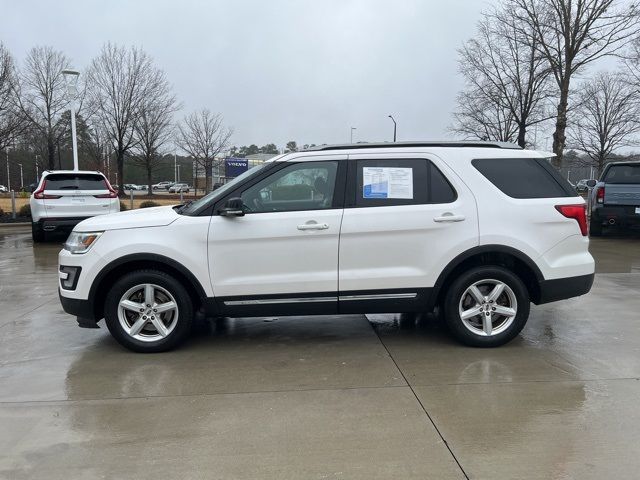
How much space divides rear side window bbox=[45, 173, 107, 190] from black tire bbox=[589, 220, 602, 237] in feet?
39.6

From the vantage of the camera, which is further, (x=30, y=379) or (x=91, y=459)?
(x=30, y=379)

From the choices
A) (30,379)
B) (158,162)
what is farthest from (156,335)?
(158,162)

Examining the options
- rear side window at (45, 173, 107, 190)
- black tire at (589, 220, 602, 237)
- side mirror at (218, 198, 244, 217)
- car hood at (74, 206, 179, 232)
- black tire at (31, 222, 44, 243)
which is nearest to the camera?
side mirror at (218, 198, 244, 217)

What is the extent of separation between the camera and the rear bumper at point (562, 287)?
15.6ft

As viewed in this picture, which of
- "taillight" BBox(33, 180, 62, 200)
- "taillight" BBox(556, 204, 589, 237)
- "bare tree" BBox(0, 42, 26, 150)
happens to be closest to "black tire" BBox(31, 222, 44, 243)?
"taillight" BBox(33, 180, 62, 200)

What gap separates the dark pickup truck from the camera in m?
12.1

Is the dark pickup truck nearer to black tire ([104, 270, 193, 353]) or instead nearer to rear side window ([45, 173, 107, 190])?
black tire ([104, 270, 193, 353])

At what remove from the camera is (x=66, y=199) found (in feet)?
37.8

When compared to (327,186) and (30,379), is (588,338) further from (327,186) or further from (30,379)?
(30,379)

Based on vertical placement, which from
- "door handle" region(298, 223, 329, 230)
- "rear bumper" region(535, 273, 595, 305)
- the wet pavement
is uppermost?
"door handle" region(298, 223, 329, 230)

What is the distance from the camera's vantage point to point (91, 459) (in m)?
3.03

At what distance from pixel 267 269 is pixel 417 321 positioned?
205 centimetres

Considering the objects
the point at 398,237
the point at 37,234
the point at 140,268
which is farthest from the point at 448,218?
the point at 37,234

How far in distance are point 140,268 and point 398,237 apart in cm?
236
